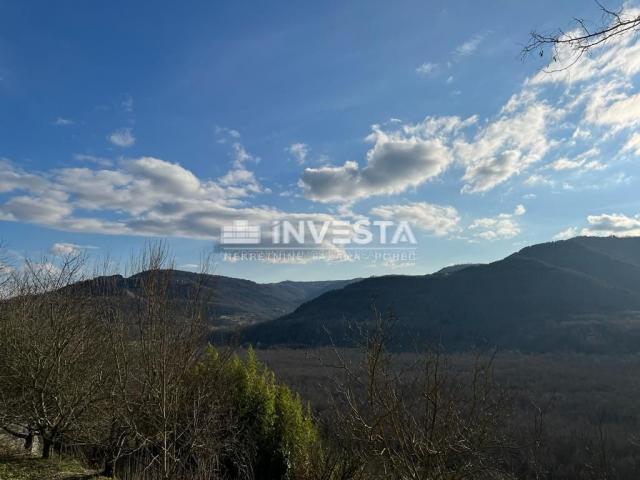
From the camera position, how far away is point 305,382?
33312 millimetres

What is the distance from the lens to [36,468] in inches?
358

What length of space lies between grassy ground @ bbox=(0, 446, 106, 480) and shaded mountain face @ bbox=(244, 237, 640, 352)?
117 ft

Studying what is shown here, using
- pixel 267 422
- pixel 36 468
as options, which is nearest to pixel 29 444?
pixel 36 468

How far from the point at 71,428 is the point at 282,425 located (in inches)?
201

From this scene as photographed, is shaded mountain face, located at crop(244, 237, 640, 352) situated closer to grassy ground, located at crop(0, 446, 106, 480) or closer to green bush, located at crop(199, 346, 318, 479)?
green bush, located at crop(199, 346, 318, 479)

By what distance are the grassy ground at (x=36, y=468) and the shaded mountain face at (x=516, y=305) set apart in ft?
117

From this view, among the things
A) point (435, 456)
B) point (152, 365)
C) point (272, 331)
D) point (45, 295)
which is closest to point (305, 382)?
point (45, 295)

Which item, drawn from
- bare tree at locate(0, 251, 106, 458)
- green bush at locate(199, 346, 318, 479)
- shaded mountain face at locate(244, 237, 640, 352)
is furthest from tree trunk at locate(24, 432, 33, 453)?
shaded mountain face at locate(244, 237, 640, 352)

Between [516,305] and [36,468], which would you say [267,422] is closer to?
[36,468]

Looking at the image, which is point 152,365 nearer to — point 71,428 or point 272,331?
point 71,428

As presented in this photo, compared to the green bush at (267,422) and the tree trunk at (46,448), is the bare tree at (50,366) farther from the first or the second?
the green bush at (267,422)

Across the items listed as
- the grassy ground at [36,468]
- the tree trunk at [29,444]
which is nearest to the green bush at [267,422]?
the grassy ground at [36,468]

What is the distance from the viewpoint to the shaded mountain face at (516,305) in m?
54.1

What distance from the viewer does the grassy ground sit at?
27.8 ft
